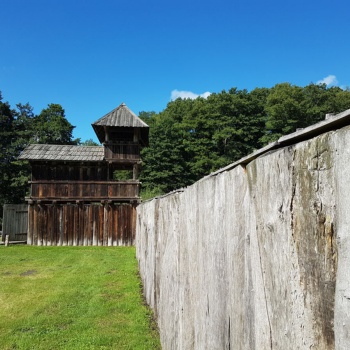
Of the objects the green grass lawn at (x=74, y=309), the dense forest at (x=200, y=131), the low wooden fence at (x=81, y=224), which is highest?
the dense forest at (x=200, y=131)

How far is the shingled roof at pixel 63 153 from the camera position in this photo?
22.6 m

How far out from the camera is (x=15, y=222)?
23625 millimetres

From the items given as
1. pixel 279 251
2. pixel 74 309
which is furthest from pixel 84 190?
pixel 279 251

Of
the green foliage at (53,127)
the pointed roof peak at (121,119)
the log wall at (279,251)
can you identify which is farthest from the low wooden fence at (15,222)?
the green foliage at (53,127)

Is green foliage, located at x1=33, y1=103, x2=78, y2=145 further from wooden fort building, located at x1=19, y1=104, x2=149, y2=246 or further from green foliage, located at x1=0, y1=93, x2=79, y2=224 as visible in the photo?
wooden fort building, located at x1=19, y1=104, x2=149, y2=246

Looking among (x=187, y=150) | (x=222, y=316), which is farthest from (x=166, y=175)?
(x=222, y=316)

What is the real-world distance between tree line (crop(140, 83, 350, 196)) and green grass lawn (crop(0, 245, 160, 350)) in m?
30.6

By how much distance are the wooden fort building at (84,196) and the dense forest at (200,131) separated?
1919cm

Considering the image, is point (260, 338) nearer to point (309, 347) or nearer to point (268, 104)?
point (309, 347)

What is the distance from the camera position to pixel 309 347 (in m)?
1.12

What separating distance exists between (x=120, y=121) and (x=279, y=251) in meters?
23.0

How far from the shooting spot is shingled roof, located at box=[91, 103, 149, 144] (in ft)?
75.9

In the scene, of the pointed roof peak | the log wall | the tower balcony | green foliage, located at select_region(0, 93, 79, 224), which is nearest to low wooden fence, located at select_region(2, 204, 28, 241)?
the tower balcony

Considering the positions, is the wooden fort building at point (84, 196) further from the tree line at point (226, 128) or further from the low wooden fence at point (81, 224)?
the tree line at point (226, 128)
